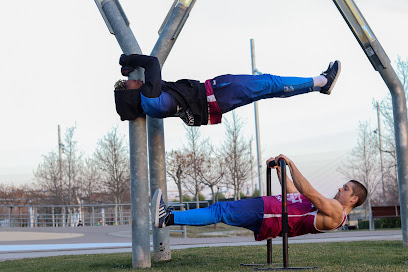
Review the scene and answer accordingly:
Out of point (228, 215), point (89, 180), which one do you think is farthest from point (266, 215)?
point (89, 180)

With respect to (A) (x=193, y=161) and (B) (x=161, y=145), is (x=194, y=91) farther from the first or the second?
(A) (x=193, y=161)

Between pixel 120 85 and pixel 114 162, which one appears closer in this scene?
pixel 120 85

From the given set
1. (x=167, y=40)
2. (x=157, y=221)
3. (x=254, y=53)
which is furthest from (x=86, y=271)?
(x=254, y=53)

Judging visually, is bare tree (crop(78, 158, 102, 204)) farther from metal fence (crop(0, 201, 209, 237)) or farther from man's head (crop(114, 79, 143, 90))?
man's head (crop(114, 79, 143, 90))

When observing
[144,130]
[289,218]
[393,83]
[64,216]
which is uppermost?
[393,83]

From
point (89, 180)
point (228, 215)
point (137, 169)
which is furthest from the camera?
point (89, 180)

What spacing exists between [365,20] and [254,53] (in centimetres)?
1748

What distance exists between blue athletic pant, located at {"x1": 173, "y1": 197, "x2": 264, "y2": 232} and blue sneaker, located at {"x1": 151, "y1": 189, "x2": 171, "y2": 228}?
102mm

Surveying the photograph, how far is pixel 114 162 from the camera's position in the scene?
3278cm

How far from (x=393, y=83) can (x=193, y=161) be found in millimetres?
23078

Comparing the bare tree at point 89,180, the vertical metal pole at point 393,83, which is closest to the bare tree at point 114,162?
the bare tree at point 89,180

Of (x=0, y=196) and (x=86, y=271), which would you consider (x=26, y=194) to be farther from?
(x=86, y=271)

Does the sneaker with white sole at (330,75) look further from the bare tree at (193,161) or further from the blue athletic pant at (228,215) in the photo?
the bare tree at (193,161)

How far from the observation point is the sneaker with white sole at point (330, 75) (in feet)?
19.7
